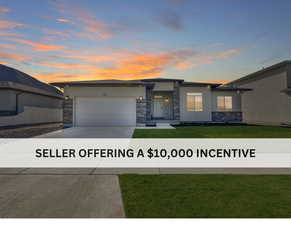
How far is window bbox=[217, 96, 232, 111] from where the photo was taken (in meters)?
19.0

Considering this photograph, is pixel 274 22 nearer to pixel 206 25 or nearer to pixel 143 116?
pixel 206 25

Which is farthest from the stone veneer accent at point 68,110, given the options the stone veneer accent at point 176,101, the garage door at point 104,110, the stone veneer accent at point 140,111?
the stone veneer accent at point 176,101

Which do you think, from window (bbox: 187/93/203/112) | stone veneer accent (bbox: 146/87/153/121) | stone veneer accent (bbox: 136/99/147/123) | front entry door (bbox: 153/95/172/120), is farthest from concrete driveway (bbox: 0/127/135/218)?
front entry door (bbox: 153/95/172/120)

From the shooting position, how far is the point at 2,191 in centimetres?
300

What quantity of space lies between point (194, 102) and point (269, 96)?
7.61 m

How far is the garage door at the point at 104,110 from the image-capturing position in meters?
14.6

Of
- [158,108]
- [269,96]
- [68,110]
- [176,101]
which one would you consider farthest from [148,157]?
[269,96]

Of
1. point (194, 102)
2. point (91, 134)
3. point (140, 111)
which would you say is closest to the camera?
point (91, 134)

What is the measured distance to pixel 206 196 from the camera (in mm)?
2729

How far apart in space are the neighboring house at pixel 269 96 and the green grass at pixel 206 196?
53.2 feet

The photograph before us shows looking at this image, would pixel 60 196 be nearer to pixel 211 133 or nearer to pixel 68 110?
pixel 211 133

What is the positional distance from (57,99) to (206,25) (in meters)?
21.1

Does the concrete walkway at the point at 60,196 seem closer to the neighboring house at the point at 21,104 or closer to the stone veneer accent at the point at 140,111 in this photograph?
the stone veneer accent at the point at 140,111
